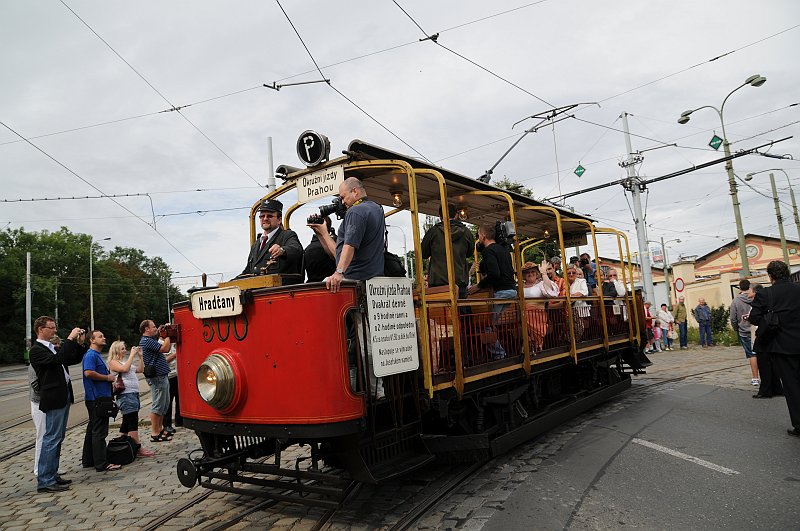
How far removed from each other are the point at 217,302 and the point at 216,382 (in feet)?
2.02

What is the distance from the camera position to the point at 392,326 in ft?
13.5

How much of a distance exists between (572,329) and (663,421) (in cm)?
163

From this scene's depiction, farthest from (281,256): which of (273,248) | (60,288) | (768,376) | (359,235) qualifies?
(60,288)

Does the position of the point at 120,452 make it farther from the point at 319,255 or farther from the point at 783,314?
the point at 783,314

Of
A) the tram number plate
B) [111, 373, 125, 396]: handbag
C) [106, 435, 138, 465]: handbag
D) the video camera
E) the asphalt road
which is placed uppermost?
the video camera

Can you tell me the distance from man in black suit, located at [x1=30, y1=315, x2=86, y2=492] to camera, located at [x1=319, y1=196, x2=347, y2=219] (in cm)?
334

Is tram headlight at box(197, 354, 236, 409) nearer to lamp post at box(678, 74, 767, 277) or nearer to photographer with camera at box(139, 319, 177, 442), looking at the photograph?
photographer with camera at box(139, 319, 177, 442)

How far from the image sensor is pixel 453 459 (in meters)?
5.00

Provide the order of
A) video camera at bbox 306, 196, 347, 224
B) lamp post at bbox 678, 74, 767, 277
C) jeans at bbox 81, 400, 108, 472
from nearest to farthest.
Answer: video camera at bbox 306, 196, 347, 224
jeans at bbox 81, 400, 108, 472
lamp post at bbox 678, 74, 767, 277

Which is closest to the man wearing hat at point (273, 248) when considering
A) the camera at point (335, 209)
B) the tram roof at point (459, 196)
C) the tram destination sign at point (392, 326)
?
the camera at point (335, 209)

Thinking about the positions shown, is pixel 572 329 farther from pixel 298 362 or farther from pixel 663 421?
pixel 298 362

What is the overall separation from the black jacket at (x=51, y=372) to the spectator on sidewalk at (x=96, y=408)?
0.51 metres

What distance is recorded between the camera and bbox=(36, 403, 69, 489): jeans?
577cm

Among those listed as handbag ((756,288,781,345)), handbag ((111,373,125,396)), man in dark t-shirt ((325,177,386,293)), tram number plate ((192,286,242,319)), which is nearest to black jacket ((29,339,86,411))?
handbag ((111,373,125,396))
